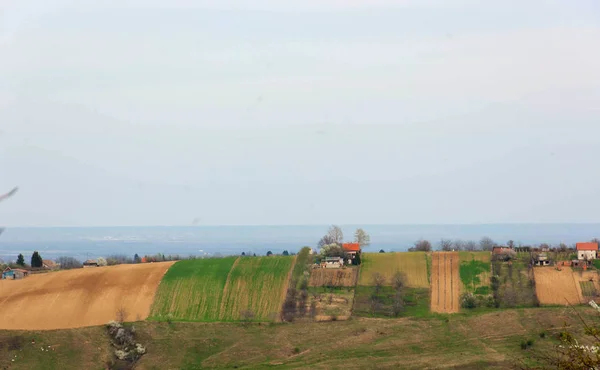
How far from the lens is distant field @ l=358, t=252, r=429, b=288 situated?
111250 mm

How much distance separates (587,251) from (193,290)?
56751 millimetres

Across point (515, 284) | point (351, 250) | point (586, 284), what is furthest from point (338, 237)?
point (586, 284)

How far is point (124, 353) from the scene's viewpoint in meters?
86.3

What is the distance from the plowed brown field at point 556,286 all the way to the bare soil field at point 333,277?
80.7 feet

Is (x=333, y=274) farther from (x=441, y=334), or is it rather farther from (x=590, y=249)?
(x=590, y=249)

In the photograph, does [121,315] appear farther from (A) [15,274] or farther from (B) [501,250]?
(B) [501,250]

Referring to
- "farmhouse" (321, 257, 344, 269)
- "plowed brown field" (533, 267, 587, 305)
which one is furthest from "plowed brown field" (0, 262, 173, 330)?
"plowed brown field" (533, 267, 587, 305)

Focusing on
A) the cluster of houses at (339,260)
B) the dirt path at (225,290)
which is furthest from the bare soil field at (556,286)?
the dirt path at (225,290)

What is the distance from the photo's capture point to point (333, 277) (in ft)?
372

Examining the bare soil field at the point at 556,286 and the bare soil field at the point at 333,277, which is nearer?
the bare soil field at the point at 556,286

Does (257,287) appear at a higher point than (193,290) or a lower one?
higher

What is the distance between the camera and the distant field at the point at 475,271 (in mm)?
106500

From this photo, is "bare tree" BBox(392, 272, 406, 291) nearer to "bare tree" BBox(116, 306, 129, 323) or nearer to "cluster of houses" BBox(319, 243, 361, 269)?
"cluster of houses" BBox(319, 243, 361, 269)

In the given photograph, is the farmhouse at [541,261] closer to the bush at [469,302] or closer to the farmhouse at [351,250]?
the bush at [469,302]
